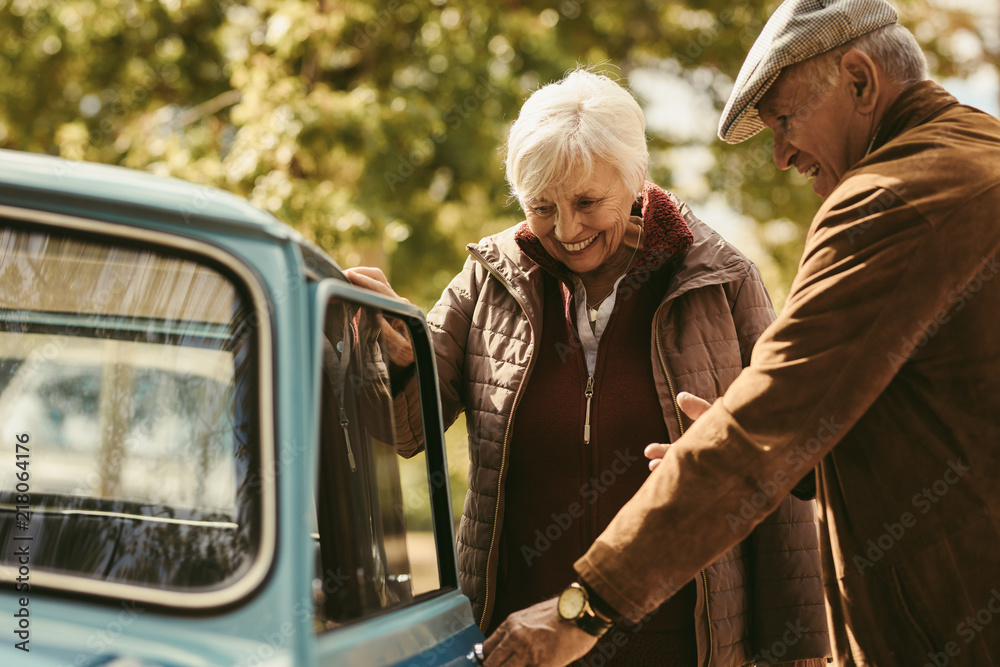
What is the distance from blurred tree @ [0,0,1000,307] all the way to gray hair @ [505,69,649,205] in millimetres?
3304

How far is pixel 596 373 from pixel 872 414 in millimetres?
814

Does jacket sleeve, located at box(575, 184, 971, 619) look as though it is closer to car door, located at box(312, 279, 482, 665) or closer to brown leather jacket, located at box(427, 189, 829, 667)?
car door, located at box(312, 279, 482, 665)

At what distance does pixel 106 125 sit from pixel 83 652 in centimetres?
724

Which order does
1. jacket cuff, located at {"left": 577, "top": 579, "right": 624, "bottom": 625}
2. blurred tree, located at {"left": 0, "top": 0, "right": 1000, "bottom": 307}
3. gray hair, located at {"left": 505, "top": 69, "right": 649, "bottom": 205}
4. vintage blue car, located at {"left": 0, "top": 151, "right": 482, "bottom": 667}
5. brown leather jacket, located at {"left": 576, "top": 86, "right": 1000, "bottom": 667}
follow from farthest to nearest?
blurred tree, located at {"left": 0, "top": 0, "right": 1000, "bottom": 307}
gray hair, located at {"left": 505, "top": 69, "right": 649, "bottom": 205}
jacket cuff, located at {"left": 577, "top": 579, "right": 624, "bottom": 625}
brown leather jacket, located at {"left": 576, "top": 86, "right": 1000, "bottom": 667}
vintage blue car, located at {"left": 0, "top": 151, "right": 482, "bottom": 667}

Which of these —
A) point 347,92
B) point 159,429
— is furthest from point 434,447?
point 347,92

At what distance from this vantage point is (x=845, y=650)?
6.49 ft

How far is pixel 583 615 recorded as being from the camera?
2.00 metres

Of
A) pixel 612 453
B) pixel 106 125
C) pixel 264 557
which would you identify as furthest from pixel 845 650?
pixel 106 125

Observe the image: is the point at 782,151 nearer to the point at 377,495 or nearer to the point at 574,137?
the point at 574,137

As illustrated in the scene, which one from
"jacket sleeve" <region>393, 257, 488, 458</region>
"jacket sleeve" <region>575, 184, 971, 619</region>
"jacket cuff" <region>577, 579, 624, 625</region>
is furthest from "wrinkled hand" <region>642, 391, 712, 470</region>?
"jacket sleeve" <region>393, 257, 488, 458</region>

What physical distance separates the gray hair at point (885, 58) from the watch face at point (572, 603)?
1.21 meters


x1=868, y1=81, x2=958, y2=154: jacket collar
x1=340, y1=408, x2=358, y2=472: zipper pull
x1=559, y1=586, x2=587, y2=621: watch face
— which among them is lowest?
x1=559, y1=586, x2=587, y2=621: watch face

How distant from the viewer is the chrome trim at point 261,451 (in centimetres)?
133

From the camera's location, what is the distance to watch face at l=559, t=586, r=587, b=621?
199 centimetres
